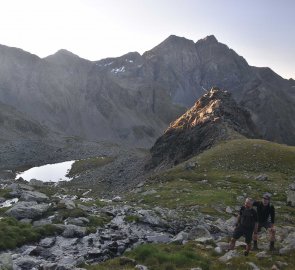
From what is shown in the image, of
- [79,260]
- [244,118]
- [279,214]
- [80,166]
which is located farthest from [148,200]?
[80,166]

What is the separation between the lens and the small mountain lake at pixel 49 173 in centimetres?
11594

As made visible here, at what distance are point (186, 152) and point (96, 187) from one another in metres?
19.1

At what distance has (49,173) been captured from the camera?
128 meters

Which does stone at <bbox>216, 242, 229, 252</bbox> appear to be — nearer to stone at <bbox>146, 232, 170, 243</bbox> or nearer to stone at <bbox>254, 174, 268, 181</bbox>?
stone at <bbox>146, 232, 170, 243</bbox>

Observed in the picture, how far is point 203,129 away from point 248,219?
68.9 metres

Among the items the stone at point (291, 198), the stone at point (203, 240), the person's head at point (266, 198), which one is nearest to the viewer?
the person's head at point (266, 198)

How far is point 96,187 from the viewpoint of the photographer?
86.6 metres

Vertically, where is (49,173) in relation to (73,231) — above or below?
below

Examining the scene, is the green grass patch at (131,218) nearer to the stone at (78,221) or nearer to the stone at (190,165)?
the stone at (78,221)

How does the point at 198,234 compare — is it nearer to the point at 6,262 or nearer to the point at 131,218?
the point at 131,218

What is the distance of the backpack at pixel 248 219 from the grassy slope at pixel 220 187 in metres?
1.67

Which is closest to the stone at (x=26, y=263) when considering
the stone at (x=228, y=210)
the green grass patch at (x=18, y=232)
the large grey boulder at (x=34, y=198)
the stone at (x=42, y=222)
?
the green grass patch at (x=18, y=232)

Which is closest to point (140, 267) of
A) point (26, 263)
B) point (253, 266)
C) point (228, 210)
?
point (253, 266)

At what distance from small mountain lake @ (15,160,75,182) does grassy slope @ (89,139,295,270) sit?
170ft
